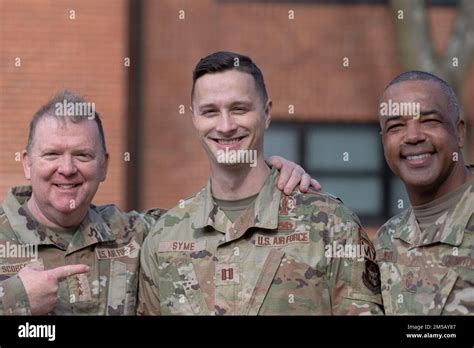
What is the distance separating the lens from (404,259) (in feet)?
13.6

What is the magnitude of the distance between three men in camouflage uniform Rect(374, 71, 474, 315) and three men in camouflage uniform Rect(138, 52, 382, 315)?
0.12m

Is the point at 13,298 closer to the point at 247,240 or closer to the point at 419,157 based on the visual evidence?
the point at 247,240

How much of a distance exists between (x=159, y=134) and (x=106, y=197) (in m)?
0.71

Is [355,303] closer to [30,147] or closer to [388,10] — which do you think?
[30,147]

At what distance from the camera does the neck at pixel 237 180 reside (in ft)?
13.5

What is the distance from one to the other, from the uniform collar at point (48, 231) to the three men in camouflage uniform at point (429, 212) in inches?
42.7

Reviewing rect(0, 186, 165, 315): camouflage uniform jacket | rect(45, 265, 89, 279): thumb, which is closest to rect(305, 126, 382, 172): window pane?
rect(0, 186, 165, 315): camouflage uniform jacket

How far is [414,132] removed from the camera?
13.5 ft

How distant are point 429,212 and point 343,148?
1158 mm

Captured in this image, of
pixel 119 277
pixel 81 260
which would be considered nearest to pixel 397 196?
pixel 119 277

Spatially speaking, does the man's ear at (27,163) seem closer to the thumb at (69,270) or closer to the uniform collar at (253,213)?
the thumb at (69,270)

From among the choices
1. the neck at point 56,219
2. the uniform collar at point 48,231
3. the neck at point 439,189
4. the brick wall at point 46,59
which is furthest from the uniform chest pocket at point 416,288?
the brick wall at point 46,59

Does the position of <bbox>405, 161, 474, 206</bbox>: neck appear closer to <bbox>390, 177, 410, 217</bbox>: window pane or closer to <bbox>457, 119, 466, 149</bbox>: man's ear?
<bbox>457, 119, 466, 149</bbox>: man's ear
